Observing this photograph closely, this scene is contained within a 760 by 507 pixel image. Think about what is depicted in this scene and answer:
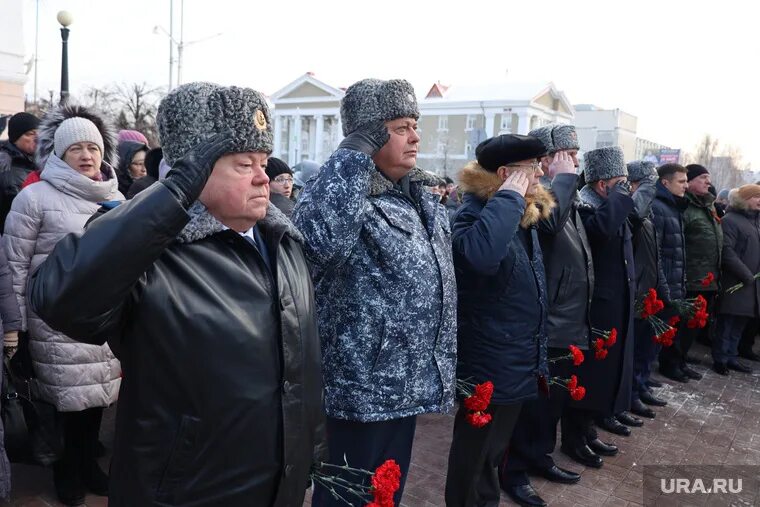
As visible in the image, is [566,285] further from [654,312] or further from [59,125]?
[59,125]

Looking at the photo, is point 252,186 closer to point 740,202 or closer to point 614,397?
point 614,397

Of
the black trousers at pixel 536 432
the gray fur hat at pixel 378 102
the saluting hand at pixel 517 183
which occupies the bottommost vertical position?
the black trousers at pixel 536 432

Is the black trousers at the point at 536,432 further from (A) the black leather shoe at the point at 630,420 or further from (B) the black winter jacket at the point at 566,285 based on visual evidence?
(A) the black leather shoe at the point at 630,420

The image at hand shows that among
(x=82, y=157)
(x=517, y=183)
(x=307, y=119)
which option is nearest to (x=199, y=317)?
(x=517, y=183)

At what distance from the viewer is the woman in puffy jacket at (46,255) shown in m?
3.23

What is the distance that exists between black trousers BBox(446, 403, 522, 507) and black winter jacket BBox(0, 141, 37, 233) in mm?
3701

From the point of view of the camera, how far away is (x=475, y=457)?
313 centimetres

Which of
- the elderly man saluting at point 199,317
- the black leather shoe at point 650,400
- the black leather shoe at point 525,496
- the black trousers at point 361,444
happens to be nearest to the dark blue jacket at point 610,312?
the black leather shoe at point 525,496

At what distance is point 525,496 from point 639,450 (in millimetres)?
1529

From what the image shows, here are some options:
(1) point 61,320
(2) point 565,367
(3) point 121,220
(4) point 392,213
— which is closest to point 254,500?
(1) point 61,320

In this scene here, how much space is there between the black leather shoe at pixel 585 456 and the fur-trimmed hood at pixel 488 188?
2.13m

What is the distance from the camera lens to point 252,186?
175cm

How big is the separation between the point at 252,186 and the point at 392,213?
83 centimetres

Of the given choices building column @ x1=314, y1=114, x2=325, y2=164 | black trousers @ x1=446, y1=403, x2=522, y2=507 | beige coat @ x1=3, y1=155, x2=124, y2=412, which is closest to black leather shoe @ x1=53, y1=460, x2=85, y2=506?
beige coat @ x1=3, y1=155, x2=124, y2=412
